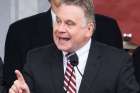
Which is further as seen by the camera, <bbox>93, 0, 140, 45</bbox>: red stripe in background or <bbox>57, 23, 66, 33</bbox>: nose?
<bbox>93, 0, 140, 45</bbox>: red stripe in background

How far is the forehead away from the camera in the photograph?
2092 mm

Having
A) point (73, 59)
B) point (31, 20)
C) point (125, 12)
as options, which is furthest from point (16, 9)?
point (73, 59)

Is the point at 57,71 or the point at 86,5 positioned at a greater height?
the point at 86,5

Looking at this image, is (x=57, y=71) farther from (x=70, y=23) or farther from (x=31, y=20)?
(x=31, y=20)

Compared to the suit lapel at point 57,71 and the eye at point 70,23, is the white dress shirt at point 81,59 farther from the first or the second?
the eye at point 70,23

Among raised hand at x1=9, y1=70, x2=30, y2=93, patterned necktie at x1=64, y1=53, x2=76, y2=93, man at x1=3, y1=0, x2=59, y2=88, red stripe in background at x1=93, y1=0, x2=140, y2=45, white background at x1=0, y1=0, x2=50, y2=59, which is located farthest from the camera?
white background at x1=0, y1=0, x2=50, y2=59

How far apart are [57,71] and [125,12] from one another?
1017mm

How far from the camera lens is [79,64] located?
87.2 inches

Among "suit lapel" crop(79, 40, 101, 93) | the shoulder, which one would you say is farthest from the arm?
the shoulder

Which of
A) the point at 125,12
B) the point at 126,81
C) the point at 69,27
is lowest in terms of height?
the point at 126,81

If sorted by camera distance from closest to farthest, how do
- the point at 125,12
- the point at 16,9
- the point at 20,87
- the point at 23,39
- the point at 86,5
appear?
the point at 20,87 → the point at 86,5 → the point at 23,39 → the point at 125,12 → the point at 16,9

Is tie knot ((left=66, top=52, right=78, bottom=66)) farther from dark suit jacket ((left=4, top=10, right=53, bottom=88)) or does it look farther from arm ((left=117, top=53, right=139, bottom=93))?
dark suit jacket ((left=4, top=10, right=53, bottom=88))

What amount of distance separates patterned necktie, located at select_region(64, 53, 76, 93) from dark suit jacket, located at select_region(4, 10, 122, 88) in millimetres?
710

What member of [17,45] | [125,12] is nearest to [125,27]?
[125,12]
